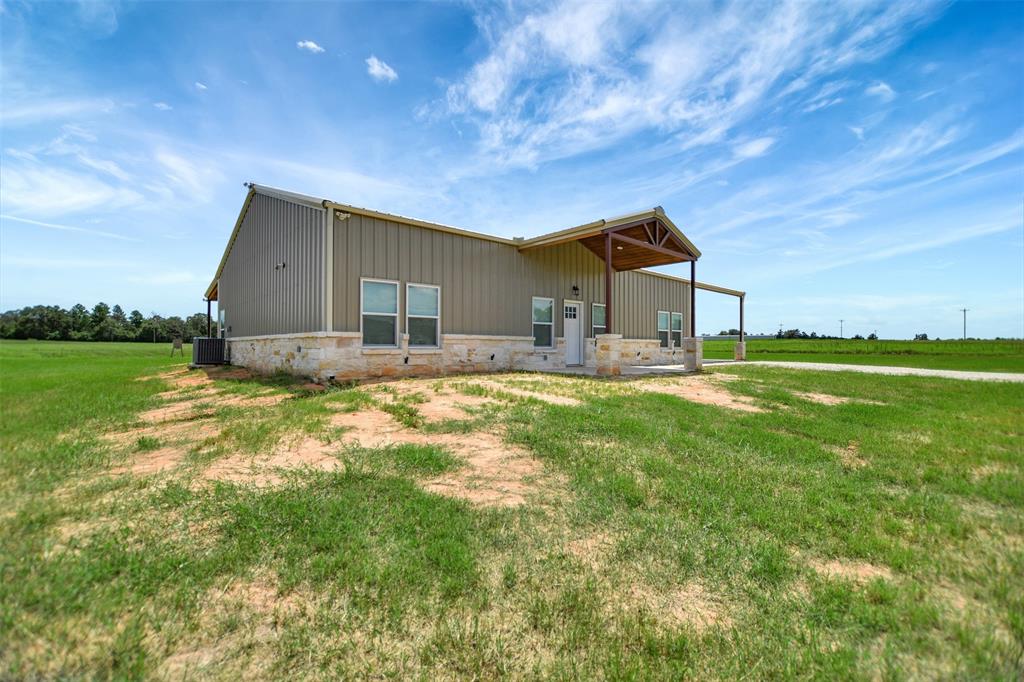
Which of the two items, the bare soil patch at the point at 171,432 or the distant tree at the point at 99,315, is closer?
the bare soil patch at the point at 171,432

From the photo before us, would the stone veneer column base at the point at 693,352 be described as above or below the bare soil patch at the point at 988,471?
above

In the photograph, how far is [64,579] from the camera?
83.2 inches

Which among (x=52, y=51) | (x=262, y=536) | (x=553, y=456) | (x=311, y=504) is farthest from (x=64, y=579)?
(x=52, y=51)

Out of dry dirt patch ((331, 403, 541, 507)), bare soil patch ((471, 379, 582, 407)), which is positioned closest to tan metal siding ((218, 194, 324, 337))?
bare soil patch ((471, 379, 582, 407))

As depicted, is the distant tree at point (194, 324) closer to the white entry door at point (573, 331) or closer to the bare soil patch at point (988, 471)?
the white entry door at point (573, 331)

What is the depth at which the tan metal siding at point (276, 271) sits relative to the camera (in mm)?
10172

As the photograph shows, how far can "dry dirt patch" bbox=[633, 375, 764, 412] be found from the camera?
7.42 meters

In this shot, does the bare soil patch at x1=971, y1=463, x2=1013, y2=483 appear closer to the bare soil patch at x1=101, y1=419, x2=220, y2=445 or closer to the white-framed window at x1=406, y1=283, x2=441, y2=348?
the bare soil patch at x1=101, y1=419, x2=220, y2=445

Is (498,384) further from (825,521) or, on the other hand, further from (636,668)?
(636,668)

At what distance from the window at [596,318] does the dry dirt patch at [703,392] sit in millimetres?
5354

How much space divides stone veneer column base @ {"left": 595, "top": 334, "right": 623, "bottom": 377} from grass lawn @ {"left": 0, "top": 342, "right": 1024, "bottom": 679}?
5956 millimetres

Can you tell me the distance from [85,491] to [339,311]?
6.82 m

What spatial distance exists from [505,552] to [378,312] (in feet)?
28.4

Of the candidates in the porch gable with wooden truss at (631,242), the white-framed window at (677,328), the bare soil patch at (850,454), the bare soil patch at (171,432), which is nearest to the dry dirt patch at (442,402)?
the bare soil patch at (171,432)
